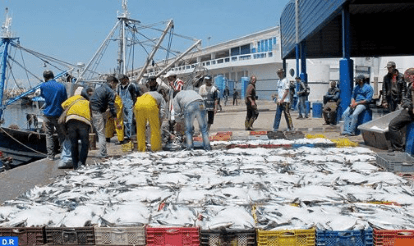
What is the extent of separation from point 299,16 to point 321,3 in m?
6.86

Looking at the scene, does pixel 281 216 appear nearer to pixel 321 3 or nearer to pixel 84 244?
pixel 84 244

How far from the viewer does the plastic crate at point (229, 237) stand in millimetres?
3971

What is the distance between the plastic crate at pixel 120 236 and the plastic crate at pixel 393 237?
206 cm

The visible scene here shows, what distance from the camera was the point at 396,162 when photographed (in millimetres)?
6793

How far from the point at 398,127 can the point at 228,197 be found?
4756 millimetres

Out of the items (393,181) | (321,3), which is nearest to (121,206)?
(393,181)

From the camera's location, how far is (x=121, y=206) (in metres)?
4.59

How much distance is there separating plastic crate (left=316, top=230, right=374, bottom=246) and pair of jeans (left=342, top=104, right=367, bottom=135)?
27.4 feet

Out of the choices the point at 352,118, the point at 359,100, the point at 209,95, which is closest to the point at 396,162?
the point at 359,100

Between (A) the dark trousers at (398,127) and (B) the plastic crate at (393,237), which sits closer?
(B) the plastic crate at (393,237)

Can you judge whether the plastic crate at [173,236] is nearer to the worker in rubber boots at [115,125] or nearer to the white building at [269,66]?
the worker in rubber boots at [115,125]

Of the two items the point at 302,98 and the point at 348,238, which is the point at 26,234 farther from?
the point at 302,98

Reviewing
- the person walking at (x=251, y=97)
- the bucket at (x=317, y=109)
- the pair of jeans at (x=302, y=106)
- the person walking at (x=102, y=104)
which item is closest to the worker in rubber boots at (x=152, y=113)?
the person walking at (x=102, y=104)

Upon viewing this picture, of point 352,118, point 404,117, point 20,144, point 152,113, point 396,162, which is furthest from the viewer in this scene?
point 20,144
